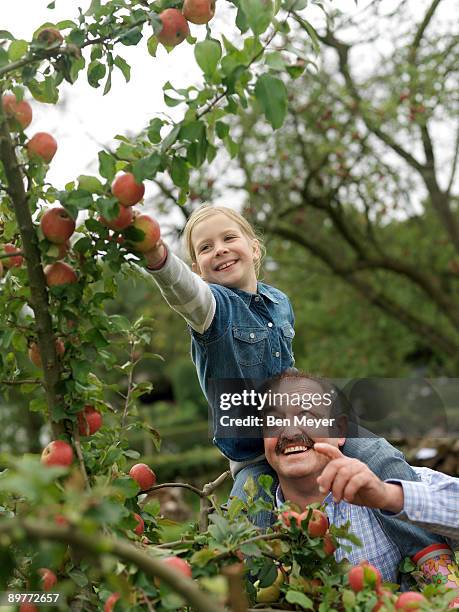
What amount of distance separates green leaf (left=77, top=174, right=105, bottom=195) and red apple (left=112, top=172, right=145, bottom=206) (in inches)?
1.3

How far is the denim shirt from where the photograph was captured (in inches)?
92.2

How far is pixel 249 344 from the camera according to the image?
2436mm

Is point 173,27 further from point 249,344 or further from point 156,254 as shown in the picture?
point 249,344

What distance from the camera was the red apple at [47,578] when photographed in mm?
1525

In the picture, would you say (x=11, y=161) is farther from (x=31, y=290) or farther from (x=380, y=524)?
(x=380, y=524)

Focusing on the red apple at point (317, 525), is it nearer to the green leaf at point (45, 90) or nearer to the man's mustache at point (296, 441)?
the man's mustache at point (296, 441)

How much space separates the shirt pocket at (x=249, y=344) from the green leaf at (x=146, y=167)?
2.96ft

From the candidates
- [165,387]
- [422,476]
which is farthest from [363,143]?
[165,387]

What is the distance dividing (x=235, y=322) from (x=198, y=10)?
3.17 feet

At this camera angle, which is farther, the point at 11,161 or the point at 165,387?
the point at 165,387

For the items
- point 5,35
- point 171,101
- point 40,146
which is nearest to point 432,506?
point 171,101

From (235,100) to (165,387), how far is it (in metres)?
21.8

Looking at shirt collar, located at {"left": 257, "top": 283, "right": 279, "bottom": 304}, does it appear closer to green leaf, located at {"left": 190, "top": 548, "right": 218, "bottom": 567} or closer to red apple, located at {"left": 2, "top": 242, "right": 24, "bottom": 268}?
red apple, located at {"left": 2, "top": 242, "right": 24, "bottom": 268}

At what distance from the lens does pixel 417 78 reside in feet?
24.2
